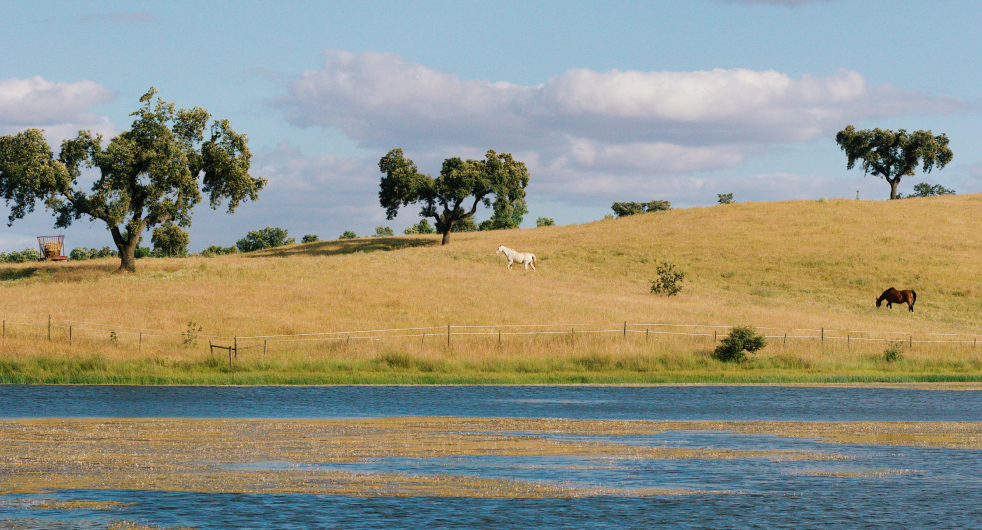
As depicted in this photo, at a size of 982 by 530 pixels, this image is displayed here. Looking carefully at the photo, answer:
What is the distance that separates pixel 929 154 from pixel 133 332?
11571 cm

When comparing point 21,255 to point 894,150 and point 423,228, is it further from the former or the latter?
point 894,150

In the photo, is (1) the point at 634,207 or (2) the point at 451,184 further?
(1) the point at 634,207

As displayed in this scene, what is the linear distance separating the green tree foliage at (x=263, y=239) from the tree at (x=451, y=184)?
6653 cm

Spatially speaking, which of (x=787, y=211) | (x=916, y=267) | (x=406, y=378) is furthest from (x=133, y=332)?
(x=787, y=211)

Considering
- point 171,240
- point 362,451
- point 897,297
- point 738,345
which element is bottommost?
point 362,451

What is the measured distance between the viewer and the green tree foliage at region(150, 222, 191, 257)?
483 feet

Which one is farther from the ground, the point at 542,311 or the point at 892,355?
the point at 542,311

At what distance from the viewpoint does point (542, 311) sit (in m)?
54.8

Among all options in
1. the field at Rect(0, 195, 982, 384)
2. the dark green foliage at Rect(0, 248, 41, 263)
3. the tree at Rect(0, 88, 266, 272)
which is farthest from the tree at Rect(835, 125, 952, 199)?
the dark green foliage at Rect(0, 248, 41, 263)

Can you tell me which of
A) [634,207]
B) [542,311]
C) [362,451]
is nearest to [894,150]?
[634,207]

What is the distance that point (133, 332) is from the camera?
43844 mm

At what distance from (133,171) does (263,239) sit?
103166 millimetres

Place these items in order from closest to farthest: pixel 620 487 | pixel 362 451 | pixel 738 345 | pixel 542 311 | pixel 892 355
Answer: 1. pixel 620 487
2. pixel 362 451
3. pixel 738 345
4. pixel 892 355
5. pixel 542 311

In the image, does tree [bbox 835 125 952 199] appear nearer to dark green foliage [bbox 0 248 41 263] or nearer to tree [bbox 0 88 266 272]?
tree [bbox 0 88 266 272]
